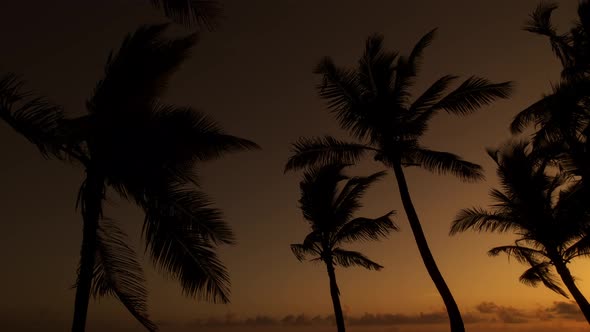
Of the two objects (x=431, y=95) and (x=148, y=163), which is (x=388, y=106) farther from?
(x=148, y=163)

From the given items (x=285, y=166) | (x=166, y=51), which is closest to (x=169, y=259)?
(x=166, y=51)

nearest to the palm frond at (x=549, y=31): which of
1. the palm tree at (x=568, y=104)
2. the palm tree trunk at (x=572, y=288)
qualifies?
the palm tree at (x=568, y=104)

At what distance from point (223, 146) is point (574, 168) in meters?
9.76

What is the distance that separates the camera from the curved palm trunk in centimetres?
575

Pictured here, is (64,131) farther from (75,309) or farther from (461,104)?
(461,104)

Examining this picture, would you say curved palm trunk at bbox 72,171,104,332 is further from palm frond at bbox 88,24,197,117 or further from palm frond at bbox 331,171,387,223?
palm frond at bbox 331,171,387,223

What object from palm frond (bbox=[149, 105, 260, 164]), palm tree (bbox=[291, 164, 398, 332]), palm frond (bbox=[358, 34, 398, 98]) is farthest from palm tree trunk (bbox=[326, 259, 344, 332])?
palm frond (bbox=[149, 105, 260, 164])

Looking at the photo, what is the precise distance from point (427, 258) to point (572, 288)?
6.56 meters

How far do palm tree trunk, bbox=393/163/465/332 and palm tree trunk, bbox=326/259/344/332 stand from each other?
20.3ft

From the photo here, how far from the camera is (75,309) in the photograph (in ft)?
19.0

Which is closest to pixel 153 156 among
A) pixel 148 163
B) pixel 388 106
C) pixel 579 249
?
pixel 148 163

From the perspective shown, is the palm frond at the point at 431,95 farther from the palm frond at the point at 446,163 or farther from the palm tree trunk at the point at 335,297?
the palm tree trunk at the point at 335,297

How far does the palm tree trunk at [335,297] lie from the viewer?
15578 millimetres

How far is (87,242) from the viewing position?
6141 millimetres
